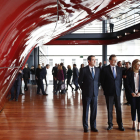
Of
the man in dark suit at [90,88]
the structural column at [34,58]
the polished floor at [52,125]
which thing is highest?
the structural column at [34,58]

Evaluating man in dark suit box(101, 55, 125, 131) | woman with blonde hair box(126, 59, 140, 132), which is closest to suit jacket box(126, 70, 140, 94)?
woman with blonde hair box(126, 59, 140, 132)

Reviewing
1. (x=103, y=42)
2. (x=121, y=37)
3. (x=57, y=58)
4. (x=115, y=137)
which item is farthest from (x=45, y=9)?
(x=57, y=58)

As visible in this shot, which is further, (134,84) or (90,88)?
(134,84)

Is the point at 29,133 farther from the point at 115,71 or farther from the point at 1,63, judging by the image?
the point at 115,71

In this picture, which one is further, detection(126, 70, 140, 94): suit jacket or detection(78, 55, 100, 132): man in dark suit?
detection(126, 70, 140, 94): suit jacket

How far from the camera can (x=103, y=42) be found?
1420 centimetres

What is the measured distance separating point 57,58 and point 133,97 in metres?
14.5

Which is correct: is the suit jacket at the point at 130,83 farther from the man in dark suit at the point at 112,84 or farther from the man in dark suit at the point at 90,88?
the man in dark suit at the point at 90,88

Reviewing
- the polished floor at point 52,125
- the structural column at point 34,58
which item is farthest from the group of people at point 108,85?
the structural column at point 34,58

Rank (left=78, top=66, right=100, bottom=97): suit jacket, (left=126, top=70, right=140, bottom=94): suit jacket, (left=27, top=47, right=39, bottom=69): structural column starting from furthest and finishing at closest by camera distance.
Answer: (left=27, top=47, right=39, bottom=69): structural column < (left=126, top=70, right=140, bottom=94): suit jacket < (left=78, top=66, right=100, bottom=97): suit jacket

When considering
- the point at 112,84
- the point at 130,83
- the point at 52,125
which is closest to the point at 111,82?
the point at 112,84

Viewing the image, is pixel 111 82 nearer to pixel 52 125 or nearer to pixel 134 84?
pixel 134 84

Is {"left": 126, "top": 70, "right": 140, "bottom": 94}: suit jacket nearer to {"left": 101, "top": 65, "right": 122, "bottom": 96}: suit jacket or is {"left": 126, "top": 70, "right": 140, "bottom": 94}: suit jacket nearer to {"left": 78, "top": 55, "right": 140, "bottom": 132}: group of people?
{"left": 78, "top": 55, "right": 140, "bottom": 132}: group of people

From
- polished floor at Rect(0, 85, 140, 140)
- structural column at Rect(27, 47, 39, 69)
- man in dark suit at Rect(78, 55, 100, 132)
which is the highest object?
structural column at Rect(27, 47, 39, 69)
